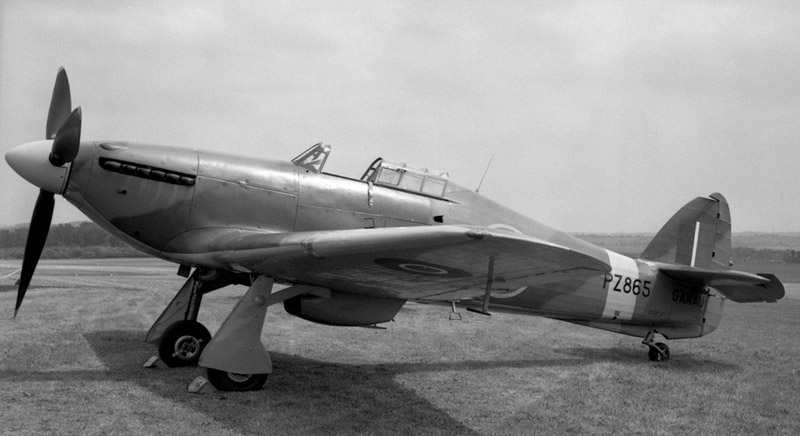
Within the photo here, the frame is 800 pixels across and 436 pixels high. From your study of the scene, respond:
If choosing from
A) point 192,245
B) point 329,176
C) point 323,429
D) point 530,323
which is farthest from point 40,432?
point 530,323

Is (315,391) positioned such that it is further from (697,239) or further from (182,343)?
(697,239)

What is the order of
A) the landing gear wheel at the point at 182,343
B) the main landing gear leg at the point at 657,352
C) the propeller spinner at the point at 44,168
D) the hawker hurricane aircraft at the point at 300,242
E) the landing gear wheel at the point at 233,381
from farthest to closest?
the main landing gear leg at the point at 657,352 < the landing gear wheel at the point at 182,343 < the propeller spinner at the point at 44,168 < the landing gear wheel at the point at 233,381 < the hawker hurricane aircraft at the point at 300,242

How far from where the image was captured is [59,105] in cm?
761

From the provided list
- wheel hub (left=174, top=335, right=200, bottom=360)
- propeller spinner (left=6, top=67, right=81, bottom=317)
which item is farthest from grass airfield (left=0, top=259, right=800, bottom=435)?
propeller spinner (left=6, top=67, right=81, bottom=317)

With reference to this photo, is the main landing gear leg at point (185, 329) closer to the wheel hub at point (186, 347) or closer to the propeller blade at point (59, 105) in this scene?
the wheel hub at point (186, 347)

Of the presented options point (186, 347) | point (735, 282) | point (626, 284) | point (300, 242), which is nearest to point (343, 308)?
point (300, 242)

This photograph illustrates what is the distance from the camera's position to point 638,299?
30.8 feet

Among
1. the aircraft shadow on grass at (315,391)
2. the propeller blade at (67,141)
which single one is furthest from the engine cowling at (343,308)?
the propeller blade at (67,141)

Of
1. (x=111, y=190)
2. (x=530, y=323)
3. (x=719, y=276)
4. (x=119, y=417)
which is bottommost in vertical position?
(x=530, y=323)

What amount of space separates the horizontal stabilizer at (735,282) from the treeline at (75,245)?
3674cm

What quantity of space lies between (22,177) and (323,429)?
13.3 ft

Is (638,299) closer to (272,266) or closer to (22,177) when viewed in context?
(272,266)

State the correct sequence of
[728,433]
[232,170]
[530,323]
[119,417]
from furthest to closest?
1. [530,323]
2. [232,170]
3. [728,433]
4. [119,417]

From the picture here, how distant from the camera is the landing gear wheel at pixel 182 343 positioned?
748 centimetres
